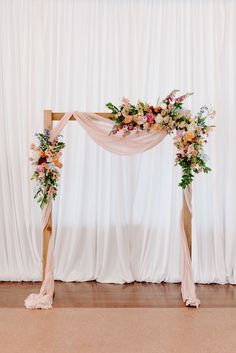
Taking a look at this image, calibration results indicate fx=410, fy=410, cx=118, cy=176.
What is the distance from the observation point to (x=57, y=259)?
15.4 feet

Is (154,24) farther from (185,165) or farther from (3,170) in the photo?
(3,170)

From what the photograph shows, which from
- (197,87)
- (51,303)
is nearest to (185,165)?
(197,87)

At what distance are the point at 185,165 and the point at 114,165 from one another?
1.08 metres

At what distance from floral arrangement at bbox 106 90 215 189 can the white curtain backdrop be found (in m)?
0.85

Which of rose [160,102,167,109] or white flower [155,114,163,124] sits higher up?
rose [160,102,167,109]

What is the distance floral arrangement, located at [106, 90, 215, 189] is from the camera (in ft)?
12.4

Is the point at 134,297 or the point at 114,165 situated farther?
the point at 114,165

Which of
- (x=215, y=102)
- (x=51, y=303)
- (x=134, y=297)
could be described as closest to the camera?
(x=51, y=303)

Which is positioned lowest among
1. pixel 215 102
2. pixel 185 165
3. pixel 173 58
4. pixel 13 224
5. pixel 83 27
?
pixel 13 224

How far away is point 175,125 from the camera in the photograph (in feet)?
12.6
